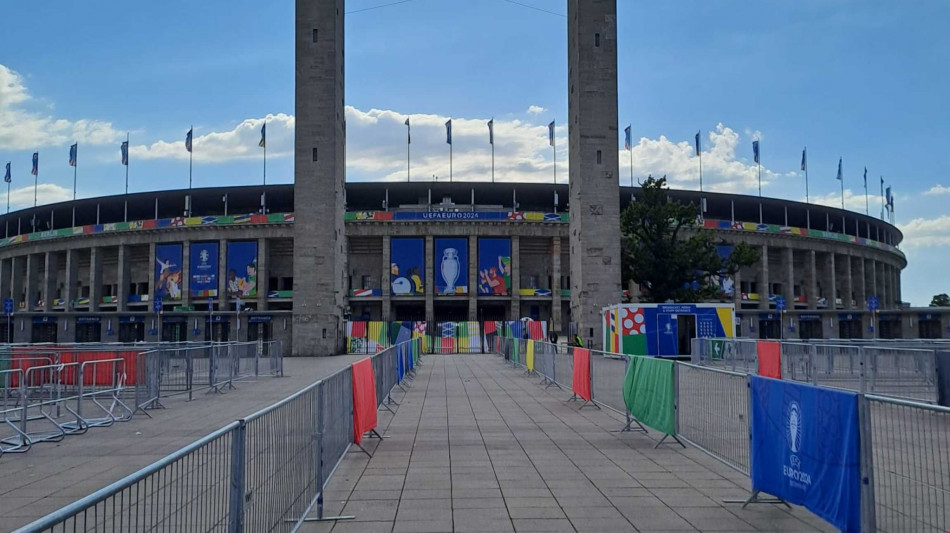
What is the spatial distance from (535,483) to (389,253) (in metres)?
68.3

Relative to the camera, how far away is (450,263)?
77.5 m

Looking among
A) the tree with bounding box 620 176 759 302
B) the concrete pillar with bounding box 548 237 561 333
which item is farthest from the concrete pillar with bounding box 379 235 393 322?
the tree with bounding box 620 176 759 302

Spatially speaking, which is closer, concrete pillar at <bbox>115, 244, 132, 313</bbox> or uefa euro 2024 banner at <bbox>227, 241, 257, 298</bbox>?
uefa euro 2024 banner at <bbox>227, 241, 257, 298</bbox>

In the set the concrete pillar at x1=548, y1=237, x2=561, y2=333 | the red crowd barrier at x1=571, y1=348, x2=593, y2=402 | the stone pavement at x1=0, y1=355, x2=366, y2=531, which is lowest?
the stone pavement at x1=0, y1=355, x2=366, y2=531

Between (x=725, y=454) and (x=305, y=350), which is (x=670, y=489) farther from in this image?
(x=305, y=350)

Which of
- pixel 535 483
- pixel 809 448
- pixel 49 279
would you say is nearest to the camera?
pixel 809 448

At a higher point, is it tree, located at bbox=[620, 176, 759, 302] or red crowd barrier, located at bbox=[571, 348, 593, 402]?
tree, located at bbox=[620, 176, 759, 302]

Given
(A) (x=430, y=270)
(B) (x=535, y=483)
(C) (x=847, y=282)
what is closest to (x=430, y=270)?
(A) (x=430, y=270)

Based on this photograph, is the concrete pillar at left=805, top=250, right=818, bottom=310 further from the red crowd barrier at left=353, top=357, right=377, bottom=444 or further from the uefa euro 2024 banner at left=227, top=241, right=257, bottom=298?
the red crowd barrier at left=353, top=357, right=377, bottom=444

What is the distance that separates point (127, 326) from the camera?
5528 cm

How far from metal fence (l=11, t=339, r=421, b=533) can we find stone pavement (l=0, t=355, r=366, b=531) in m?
3.02

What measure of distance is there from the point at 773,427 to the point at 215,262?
248 feet

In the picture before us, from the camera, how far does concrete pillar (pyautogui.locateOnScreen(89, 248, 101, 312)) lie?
82062mm

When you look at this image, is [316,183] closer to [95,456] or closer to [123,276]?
[123,276]
